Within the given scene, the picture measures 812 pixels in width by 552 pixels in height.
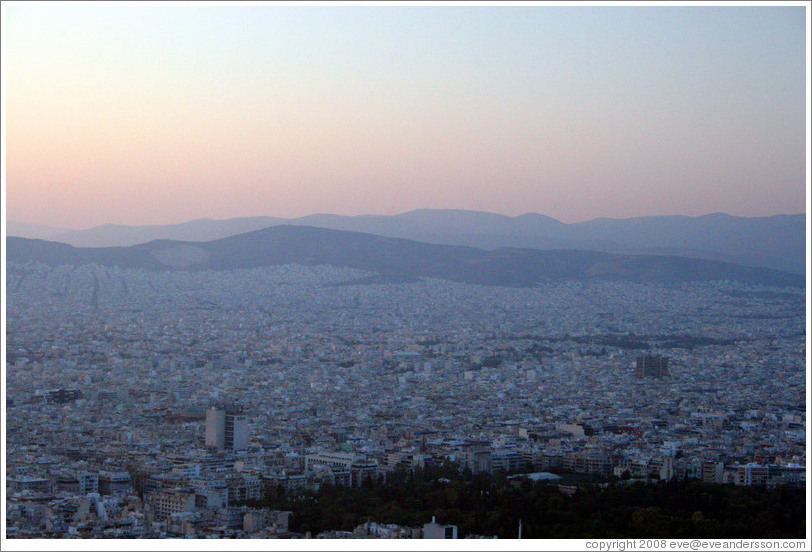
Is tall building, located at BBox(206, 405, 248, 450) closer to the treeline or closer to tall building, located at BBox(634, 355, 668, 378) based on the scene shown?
the treeline

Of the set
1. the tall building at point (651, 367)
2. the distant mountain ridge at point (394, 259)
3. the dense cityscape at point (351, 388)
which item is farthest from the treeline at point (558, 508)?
the distant mountain ridge at point (394, 259)

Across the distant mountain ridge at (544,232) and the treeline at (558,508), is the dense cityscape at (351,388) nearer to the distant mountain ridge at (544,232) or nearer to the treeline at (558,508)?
the treeline at (558,508)

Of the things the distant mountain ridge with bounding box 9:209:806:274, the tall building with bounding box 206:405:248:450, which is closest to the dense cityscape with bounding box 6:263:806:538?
the tall building with bounding box 206:405:248:450

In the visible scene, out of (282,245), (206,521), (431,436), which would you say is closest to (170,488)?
(206,521)

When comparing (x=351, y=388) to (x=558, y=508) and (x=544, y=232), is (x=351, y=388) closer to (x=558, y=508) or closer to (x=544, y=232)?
(x=544, y=232)

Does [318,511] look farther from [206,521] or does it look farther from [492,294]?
[492,294]

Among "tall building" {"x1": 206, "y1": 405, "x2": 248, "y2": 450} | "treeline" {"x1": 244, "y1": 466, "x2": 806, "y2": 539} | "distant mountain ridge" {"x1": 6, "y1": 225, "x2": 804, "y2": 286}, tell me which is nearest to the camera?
"treeline" {"x1": 244, "y1": 466, "x2": 806, "y2": 539}
